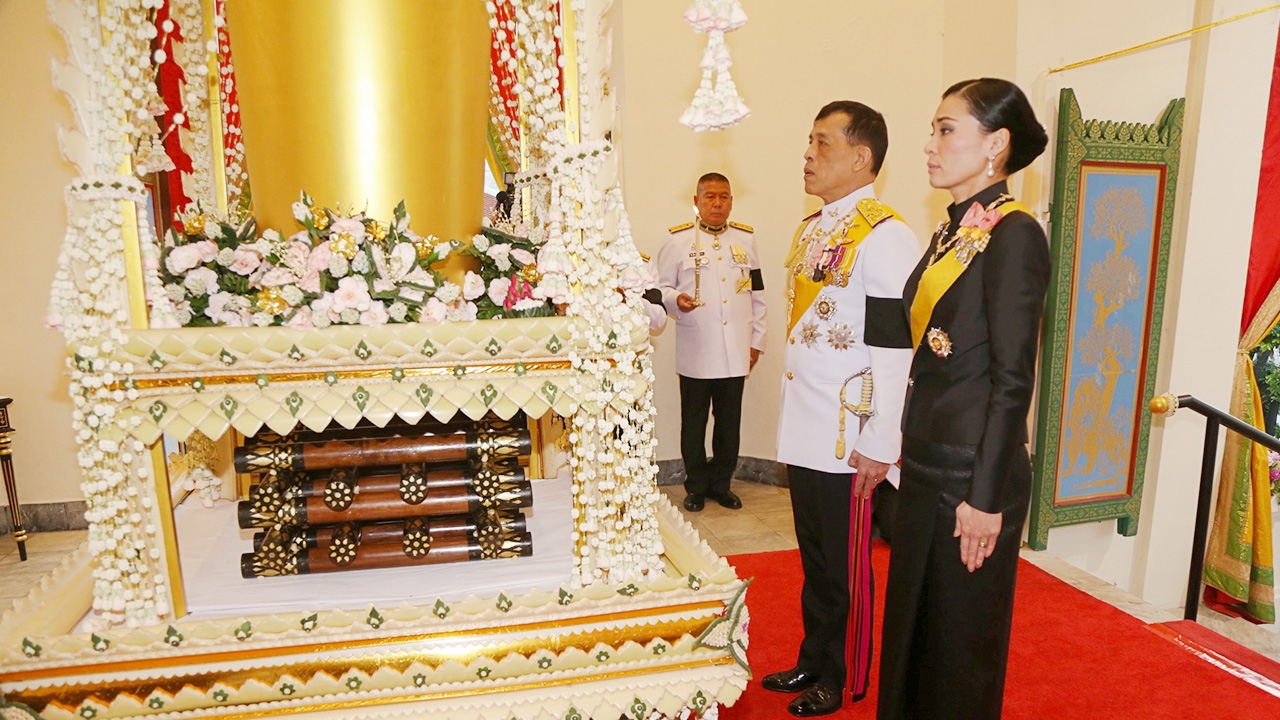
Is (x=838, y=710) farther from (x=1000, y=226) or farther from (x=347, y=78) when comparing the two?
(x=347, y=78)

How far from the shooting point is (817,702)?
2461mm

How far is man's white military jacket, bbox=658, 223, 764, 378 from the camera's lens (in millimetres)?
4777

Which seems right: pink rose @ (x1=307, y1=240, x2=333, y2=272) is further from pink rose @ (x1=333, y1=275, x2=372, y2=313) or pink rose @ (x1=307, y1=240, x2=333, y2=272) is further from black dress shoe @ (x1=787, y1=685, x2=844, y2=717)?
black dress shoe @ (x1=787, y1=685, x2=844, y2=717)

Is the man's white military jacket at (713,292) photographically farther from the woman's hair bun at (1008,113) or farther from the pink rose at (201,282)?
the pink rose at (201,282)

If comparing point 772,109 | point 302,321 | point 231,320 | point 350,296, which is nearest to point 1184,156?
point 772,109

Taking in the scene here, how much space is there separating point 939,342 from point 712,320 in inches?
119

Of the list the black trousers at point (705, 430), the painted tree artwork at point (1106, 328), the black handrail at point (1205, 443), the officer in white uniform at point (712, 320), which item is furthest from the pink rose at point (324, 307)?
the painted tree artwork at point (1106, 328)

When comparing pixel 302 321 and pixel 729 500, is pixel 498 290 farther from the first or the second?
pixel 729 500

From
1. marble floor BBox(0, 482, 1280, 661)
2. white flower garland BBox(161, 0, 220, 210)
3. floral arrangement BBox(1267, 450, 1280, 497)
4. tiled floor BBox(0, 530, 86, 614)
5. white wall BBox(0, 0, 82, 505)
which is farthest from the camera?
floral arrangement BBox(1267, 450, 1280, 497)

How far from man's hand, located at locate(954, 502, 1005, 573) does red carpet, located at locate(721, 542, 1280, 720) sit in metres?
1.01

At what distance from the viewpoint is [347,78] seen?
6.15 feet

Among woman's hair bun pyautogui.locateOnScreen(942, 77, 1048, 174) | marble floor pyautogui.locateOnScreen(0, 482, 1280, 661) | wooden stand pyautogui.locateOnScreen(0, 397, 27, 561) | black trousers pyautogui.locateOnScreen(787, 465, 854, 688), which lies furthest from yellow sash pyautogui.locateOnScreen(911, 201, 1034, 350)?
wooden stand pyautogui.locateOnScreen(0, 397, 27, 561)

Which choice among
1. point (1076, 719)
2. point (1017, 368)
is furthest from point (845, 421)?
point (1076, 719)

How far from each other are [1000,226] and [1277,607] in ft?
17.8
